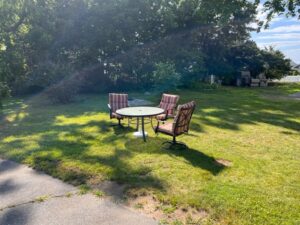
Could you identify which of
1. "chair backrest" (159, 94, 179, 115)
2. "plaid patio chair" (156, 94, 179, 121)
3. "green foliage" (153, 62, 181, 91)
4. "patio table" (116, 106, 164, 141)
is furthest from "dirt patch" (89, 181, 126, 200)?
"green foliage" (153, 62, 181, 91)

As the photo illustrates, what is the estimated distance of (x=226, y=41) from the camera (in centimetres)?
2747

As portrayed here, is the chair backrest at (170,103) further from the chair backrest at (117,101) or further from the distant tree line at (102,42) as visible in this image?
the distant tree line at (102,42)

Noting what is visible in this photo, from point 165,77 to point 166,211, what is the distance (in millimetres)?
15169

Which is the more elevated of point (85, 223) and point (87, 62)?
point (87, 62)

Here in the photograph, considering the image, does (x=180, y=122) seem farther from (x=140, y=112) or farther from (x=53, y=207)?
(x=53, y=207)

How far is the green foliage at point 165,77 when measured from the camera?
18.8 metres

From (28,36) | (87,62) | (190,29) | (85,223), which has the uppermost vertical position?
(190,29)

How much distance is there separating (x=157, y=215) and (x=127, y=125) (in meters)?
5.47

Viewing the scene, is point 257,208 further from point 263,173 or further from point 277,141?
point 277,141

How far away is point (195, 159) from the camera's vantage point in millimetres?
6203

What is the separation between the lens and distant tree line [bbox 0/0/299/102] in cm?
1616

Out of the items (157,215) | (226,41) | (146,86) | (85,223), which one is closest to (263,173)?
(157,215)

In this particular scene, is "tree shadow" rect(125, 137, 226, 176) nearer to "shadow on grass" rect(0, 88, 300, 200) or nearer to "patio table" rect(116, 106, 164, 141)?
"shadow on grass" rect(0, 88, 300, 200)

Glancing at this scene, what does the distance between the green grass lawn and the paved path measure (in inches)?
18.4
